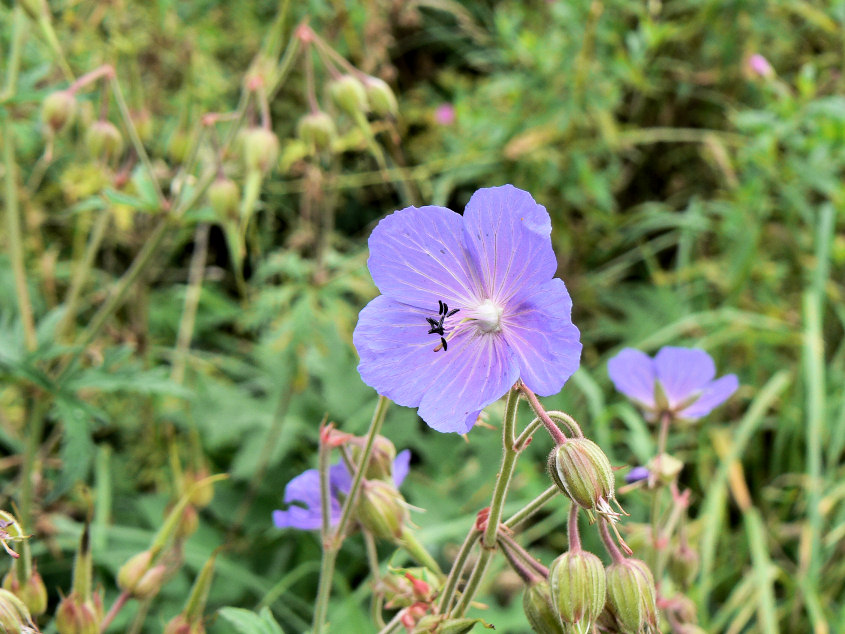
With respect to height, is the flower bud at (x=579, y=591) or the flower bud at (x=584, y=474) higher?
the flower bud at (x=584, y=474)

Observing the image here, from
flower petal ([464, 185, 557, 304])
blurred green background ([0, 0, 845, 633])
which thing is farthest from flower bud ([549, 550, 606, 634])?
blurred green background ([0, 0, 845, 633])

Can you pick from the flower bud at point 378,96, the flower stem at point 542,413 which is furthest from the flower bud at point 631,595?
the flower bud at point 378,96

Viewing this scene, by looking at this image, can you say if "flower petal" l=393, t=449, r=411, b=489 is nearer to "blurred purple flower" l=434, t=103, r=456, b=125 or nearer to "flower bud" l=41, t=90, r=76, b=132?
"flower bud" l=41, t=90, r=76, b=132

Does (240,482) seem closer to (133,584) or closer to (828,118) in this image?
(133,584)

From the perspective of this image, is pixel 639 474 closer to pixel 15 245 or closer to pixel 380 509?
pixel 380 509

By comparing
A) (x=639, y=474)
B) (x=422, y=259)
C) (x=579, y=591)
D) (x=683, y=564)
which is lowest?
(x=683, y=564)

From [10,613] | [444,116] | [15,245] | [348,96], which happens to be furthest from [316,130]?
[444,116]

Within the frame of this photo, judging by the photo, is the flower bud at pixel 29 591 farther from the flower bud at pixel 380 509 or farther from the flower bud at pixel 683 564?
the flower bud at pixel 683 564

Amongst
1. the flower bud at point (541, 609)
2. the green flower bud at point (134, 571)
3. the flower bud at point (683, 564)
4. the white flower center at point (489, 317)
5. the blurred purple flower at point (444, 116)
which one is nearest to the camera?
the flower bud at point (541, 609)
